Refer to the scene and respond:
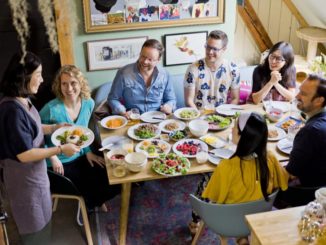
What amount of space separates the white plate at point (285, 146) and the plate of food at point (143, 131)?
78 centimetres

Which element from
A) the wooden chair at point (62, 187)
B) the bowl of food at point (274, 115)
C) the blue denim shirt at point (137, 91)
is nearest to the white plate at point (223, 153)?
the bowl of food at point (274, 115)

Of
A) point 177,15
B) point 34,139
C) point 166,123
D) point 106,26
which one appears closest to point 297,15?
point 177,15

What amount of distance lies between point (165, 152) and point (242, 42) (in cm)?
269

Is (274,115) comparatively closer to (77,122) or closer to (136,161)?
(136,161)

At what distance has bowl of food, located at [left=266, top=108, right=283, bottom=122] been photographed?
2.80 meters

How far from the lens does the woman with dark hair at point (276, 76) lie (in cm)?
305

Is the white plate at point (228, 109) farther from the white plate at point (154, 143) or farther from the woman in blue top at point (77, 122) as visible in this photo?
the woman in blue top at point (77, 122)

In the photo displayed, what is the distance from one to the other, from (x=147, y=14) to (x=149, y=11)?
31 millimetres

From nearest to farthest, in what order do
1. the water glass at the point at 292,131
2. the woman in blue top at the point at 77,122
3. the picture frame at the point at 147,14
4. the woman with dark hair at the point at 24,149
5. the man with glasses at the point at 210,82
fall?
1. the woman with dark hair at the point at 24,149
2. the water glass at the point at 292,131
3. the woman in blue top at the point at 77,122
4. the man with glasses at the point at 210,82
5. the picture frame at the point at 147,14

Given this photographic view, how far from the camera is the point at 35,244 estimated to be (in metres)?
2.42

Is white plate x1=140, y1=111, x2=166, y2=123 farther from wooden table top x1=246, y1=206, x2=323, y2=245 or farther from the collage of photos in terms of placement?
wooden table top x1=246, y1=206, x2=323, y2=245

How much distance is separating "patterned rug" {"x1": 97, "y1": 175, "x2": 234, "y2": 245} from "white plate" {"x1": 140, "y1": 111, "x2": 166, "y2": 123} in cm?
71

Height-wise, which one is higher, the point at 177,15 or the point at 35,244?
the point at 177,15

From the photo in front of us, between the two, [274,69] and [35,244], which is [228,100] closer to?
[274,69]
